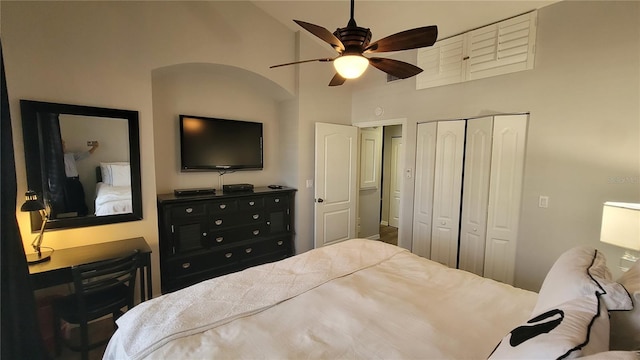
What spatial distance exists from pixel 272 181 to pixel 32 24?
2820 millimetres

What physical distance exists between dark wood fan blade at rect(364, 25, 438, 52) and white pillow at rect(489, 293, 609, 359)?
1509mm

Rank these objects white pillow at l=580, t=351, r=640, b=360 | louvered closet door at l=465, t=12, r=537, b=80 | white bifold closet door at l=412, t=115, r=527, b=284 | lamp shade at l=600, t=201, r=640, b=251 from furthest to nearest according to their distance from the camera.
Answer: white bifold closet door at l=412, t=115, r=527, b=284 < louvered closet door at l=465, t=12, r=537, b=80 < lamp shade at l=600, t=201, r=640, b=251 < white pillow at l=580, t=351, r=640, b=360

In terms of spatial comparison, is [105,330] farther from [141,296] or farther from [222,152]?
[222,152]

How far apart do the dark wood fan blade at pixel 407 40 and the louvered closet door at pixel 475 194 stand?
5.05ft

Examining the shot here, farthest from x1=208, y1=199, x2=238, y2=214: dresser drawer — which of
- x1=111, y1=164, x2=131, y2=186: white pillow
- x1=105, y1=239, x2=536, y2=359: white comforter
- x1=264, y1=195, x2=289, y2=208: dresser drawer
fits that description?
x1=105, y1=239, x2=536, y2=359: white comforter

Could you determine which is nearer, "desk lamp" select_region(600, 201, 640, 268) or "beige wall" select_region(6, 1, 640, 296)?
"desk lamp" select_region(600, 201, 640, 268)

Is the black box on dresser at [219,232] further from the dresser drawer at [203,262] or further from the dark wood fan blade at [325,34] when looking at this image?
the dark wood fan blade at [325,34]

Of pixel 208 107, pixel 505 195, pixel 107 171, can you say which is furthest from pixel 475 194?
pixel 107 171

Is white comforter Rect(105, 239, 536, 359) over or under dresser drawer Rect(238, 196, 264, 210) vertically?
under

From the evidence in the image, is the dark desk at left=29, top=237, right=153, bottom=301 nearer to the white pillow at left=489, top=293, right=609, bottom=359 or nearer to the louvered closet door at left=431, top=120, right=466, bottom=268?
the white pillow at left=489, top=293, right=609, bottom=359

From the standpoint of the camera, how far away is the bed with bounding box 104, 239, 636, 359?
1.10m

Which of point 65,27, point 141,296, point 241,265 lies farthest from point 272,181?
point 65,27

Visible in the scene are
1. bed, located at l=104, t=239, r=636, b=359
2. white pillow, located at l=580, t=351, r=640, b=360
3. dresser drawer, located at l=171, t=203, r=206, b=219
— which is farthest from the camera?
dresser drawer, located at l=171, t=203, r=206, b=219

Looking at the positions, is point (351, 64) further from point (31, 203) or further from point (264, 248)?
point (264, 248)
